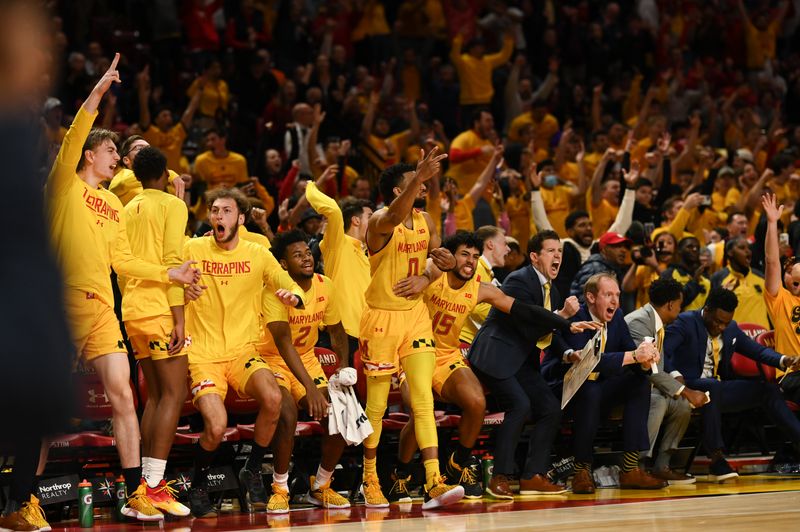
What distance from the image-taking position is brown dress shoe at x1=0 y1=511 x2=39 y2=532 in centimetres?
707

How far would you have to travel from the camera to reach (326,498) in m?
8.67

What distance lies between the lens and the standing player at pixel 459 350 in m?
8.84

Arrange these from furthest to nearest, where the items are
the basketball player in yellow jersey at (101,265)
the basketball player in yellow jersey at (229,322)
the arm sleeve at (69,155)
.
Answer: the basketball player in yellow jersey at (229,322)
the basketball player in yellow jersey at (101,265)
the arm sleeve at (69,155)

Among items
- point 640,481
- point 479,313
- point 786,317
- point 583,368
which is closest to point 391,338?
point 583,368

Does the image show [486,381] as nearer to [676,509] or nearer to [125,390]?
[676,509]

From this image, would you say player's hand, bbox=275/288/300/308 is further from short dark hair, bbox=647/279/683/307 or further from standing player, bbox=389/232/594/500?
short dark hair, bbox=647/279/683/307

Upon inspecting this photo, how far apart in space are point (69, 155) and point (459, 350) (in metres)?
3.48

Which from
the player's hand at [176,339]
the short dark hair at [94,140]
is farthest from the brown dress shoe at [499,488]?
the short dark hair at [94,140]

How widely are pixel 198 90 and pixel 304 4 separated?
426 centimetres

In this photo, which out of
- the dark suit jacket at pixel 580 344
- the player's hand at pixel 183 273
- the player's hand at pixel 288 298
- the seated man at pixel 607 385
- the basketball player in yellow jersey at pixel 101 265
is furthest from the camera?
the dark suit jacket at pixel 580 344

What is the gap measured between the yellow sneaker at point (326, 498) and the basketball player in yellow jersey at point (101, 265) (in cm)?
153

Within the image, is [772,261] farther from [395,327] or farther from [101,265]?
[101,265]

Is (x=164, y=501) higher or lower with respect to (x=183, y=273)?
lower

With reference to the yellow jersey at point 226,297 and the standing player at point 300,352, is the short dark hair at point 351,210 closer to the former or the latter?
the standing player at point 300,352
